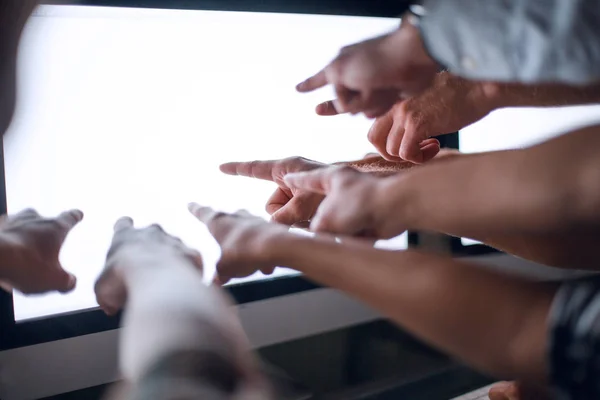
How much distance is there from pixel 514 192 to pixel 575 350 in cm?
9

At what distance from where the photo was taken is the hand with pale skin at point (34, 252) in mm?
335

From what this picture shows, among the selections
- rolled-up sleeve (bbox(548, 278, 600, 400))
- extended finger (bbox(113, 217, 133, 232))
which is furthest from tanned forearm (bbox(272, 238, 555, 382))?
extended finger (bbox(113, 217, 133, 232))

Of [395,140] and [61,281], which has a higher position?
[395,140]

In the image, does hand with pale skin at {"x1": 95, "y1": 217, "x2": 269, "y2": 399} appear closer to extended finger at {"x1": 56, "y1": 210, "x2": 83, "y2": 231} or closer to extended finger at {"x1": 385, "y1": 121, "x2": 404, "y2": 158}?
extended finger at {"x1": 56, "y1": 210, "x2": 83, "y2": 231}

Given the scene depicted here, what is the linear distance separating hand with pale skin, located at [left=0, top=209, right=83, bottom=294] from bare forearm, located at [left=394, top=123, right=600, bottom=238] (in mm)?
267

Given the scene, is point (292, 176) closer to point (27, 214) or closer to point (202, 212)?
point (202, 212)

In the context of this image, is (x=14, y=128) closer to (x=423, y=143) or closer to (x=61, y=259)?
(x=61, y=259)

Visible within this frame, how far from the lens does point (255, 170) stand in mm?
443

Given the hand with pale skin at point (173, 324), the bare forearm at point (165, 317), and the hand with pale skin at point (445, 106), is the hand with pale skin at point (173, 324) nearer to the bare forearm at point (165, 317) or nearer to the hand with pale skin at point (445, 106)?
the bare forearm at point (165, 317)

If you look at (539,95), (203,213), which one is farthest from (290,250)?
(539,95)

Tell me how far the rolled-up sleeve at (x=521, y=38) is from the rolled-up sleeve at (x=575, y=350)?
6.0 inches

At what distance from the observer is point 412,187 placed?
307mm

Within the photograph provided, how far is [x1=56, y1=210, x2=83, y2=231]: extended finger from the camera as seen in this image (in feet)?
1.33

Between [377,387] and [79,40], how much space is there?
1.47 ft
